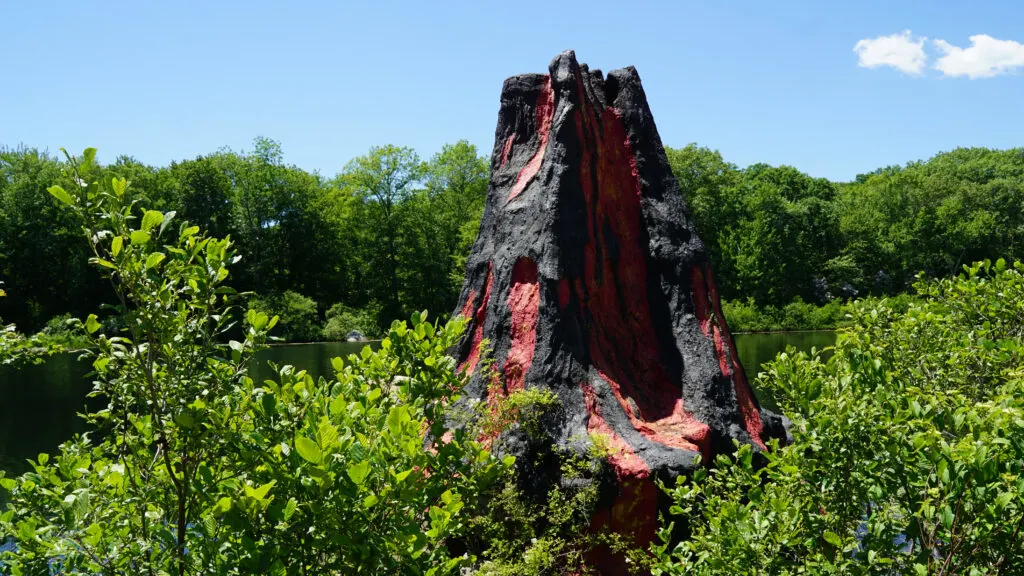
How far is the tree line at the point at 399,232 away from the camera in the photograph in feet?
97.9

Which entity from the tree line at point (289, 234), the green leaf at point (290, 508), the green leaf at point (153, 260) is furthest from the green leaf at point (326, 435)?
the tree line at point (289, 234)

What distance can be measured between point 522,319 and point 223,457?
4718mm

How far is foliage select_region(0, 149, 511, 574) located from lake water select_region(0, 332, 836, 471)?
6589 millimetres

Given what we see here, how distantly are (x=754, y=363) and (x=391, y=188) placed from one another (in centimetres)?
2126

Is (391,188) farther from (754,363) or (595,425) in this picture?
(595,425)

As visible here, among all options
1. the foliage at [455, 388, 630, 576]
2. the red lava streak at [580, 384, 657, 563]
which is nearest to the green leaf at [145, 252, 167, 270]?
the foliage at [455, 388, 630, 576]

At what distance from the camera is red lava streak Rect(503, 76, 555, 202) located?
7785 mm

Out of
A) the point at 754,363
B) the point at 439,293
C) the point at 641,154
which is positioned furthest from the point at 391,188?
the point at 641,154

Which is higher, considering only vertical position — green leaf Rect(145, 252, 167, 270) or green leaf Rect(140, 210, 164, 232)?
green leaf Rect(140, 210, 164, 232)

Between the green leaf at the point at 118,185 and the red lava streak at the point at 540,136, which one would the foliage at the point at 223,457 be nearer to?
the green leaf at the point at 118,185

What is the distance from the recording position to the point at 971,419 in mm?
2336

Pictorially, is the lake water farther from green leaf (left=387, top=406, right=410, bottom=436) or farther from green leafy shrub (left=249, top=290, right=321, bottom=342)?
green leaf (left=387, top=406, right=410, bottom=436)

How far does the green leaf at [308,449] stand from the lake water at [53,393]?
7.66 m

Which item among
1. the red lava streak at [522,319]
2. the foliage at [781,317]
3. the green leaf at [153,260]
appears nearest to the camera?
the green leaf at [153,260]
